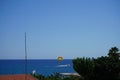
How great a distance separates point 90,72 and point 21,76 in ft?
34.2

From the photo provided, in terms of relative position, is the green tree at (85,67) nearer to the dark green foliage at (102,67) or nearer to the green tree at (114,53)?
the dark green foliage at (102,67)

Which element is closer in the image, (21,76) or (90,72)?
(21,76)

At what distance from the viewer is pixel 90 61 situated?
44.7 m

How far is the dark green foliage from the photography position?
41.1m

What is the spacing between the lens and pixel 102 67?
41500 millimetres

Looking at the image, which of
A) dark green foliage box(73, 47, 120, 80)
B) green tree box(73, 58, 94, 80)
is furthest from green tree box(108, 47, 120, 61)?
green tree box(73, 58, 94, 80)

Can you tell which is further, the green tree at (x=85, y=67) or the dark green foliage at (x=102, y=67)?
the green tree at (x=85, y=67)

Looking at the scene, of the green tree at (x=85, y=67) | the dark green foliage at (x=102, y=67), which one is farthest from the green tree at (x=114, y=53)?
the green tree at (x=85, y=67)

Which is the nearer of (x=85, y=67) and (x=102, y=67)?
(x=102, y=67)

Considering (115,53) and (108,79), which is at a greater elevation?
(115,53)

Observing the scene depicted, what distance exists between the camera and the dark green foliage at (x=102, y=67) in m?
41.1

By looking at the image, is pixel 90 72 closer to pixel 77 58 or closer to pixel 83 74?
pixel 83 74

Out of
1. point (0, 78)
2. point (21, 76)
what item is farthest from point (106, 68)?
point (0, 78)

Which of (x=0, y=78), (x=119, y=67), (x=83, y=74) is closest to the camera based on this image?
(x=0, y=78)
